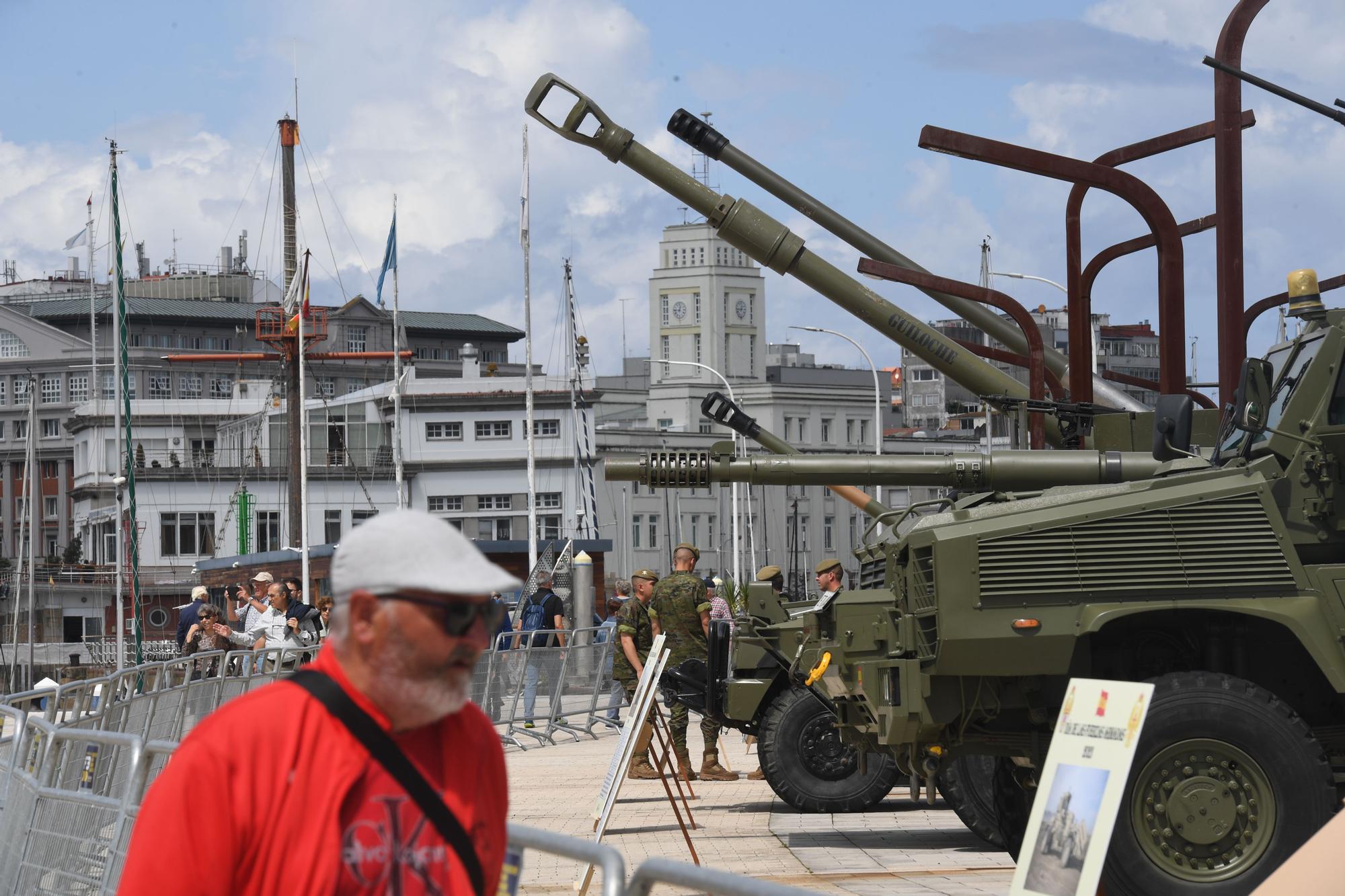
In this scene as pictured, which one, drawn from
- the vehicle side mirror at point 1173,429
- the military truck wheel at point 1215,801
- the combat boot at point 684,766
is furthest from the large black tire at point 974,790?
the combat boot at point 684,766

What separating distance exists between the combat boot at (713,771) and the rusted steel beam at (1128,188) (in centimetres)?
521

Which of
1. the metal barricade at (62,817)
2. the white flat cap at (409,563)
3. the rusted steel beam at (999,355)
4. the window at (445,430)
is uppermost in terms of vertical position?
the window at (445,430)

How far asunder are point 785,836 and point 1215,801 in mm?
4376

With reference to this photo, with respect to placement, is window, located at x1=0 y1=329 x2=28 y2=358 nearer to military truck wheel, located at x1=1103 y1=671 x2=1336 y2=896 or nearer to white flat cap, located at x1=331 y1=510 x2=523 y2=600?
military truck wheel, located at x1=1103 y1=671 x2=1336 y2=896

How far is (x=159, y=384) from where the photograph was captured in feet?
411

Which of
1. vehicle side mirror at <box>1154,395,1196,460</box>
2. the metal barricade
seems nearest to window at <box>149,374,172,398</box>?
vehicle side mirror at <box>1154,395,1196,460</box>

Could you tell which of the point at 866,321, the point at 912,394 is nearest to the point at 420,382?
the point at 912,394

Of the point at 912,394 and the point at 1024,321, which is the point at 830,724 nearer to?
the point at 1024,321

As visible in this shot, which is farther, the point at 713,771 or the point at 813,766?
the point at 713,771

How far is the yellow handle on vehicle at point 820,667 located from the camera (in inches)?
428

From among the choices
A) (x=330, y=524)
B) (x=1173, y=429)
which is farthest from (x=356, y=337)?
(x=1173, y=429)

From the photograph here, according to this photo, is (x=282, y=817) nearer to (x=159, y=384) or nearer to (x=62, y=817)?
(x=62, y=817)

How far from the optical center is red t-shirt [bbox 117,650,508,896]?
308 centimetres

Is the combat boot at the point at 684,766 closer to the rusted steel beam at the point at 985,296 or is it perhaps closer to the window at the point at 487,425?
the rusted steel beam at the point at 985,296
